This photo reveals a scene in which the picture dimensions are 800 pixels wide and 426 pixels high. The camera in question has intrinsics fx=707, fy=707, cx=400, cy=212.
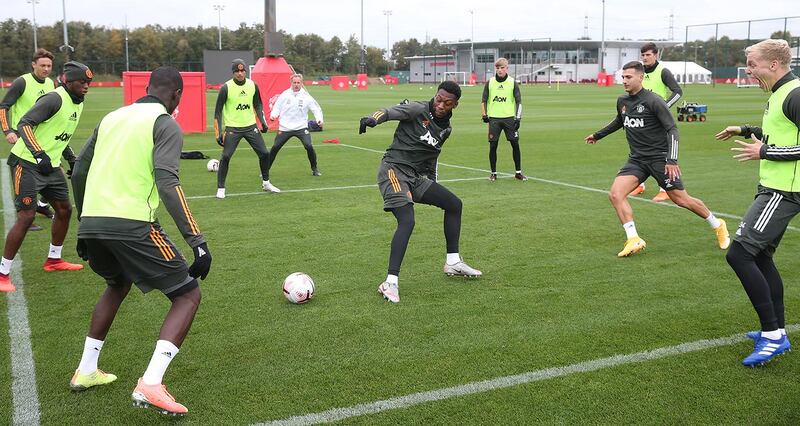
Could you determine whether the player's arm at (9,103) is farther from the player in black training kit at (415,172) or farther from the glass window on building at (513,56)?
the glass window on building at (513,56)

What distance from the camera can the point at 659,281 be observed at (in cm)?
689

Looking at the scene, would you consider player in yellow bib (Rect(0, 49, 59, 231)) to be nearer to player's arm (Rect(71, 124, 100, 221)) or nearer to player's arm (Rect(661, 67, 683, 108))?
player's arm (Rect(71, 124, 100, 221))

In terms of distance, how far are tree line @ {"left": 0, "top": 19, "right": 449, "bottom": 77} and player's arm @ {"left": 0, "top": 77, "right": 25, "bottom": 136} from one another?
71.0 m

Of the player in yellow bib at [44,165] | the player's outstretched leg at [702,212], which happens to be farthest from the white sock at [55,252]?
the player's outstretched leg at [702,212]

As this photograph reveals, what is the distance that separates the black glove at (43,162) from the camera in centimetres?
657

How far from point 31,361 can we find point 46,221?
Answer: 5.78m

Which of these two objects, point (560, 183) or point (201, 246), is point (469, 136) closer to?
point (560, 183)

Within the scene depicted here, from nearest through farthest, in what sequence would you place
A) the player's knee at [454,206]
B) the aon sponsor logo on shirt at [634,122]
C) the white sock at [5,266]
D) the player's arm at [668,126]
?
1. the white sock at [5,266]
2. the player's knee at [454,206]
3. the player's arm at [668,126]
4. the aon sponsor logo on shirt at [634,122]

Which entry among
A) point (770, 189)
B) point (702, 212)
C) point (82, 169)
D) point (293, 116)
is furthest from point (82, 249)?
point (293, 116)

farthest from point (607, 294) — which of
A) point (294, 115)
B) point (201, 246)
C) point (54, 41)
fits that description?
point (54, 41)

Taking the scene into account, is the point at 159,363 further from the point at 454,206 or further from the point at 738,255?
the point at 738,255

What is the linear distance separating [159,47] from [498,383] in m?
99.7

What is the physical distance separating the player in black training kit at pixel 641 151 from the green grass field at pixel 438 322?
338 mm

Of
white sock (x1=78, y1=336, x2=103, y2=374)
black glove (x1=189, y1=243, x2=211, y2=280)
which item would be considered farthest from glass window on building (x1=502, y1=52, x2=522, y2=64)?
black glove (x1=189, y1=243, x2=211, y2=280)
